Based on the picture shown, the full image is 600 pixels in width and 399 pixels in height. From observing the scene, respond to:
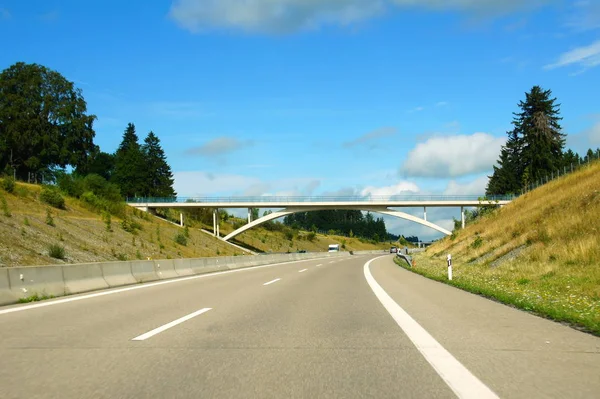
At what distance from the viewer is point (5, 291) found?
11797mm

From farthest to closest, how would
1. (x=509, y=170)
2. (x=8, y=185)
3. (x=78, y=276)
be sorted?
(x=509, y=170), (x=8, y=185), (x=78, y=276)

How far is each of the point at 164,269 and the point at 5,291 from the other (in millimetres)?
10396

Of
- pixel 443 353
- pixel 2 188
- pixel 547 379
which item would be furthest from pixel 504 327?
pixel 2 188

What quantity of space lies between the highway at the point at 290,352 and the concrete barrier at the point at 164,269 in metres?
9.58

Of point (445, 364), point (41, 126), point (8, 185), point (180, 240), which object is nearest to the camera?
point (445, 364)

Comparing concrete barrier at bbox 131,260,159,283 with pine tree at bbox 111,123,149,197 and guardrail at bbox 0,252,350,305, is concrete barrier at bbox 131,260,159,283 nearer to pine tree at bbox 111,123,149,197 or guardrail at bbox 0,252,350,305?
guardrail at bbox 0,252,350,305

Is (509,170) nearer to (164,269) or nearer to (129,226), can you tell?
(129,226)

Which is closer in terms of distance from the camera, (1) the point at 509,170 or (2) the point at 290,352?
(2) the point at 290,352

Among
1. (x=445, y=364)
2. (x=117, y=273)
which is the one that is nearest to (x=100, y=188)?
(x=117, y=273)

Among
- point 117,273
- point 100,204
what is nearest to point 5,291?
point 117,273

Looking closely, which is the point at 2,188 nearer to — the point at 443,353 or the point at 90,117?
the point at 90,117

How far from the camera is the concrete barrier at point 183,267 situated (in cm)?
2361

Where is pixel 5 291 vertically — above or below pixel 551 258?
above

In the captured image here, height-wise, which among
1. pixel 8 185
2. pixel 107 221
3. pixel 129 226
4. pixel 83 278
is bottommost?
pixel 83 278
